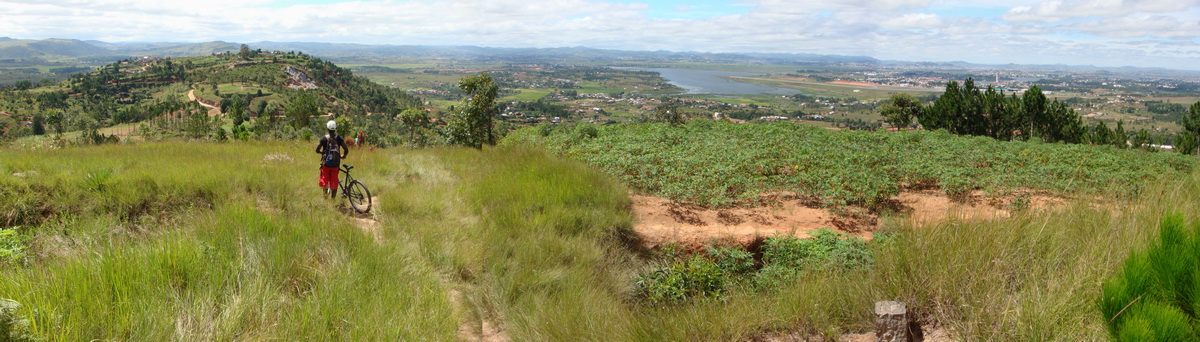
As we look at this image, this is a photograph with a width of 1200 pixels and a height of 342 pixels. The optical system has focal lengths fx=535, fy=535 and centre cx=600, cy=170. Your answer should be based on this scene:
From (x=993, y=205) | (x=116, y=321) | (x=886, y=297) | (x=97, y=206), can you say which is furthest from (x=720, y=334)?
(x=97, y=206)

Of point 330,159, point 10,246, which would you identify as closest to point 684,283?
point 330,159

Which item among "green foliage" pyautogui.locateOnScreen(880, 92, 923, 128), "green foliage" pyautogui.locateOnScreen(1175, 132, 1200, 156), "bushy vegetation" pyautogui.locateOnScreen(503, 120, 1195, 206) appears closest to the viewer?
"bushy vegetation" pyautogui.locateOnScreen(503, 120, 1195, 206)

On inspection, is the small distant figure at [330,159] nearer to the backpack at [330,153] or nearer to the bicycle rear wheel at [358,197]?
the backpack at [330,153]

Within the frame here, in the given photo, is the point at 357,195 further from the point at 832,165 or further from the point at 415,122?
the point at 415,122

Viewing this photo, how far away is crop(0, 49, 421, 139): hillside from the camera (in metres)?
73.8

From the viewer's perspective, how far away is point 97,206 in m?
5.96

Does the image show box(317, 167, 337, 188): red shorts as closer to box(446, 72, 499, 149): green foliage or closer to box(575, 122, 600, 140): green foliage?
box(575, 122, 600, 140): green foliage

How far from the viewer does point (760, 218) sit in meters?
6.97

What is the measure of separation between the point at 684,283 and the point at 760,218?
2.77m

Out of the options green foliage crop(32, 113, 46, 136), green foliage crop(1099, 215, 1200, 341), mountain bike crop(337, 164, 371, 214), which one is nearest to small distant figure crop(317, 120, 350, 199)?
mountain bike crop(337, 164, 371, 214)

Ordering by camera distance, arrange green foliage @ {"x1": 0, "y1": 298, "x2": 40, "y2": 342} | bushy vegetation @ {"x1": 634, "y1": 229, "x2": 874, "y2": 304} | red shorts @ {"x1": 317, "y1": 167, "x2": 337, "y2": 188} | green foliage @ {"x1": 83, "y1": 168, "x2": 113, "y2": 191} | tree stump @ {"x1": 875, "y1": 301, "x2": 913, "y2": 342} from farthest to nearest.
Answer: red shorts @ {"x1": 317, "y1": 167, "x2": 337, "y2": 188} < green foliage @ {"x1": 83, "y1": 168, "x2": 113, "y2": 191} < bushy vegetation @ {"x1": 634, "y1": 229, "x2": 874, "y2": 304} < tree stump @ {"x1": 875, "y1": 301, "x2": 913, "y2": 342} < green foliage @ {"x1": 0, "y1": 298, "x2": 40, "y2": 342}

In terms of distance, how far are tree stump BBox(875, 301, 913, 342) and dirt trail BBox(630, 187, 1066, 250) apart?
2821mm

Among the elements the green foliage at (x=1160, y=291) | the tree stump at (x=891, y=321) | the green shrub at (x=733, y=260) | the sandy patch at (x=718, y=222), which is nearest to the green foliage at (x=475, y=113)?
the sandy patch at (x=718, y=222)

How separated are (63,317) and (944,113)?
3187 cm
